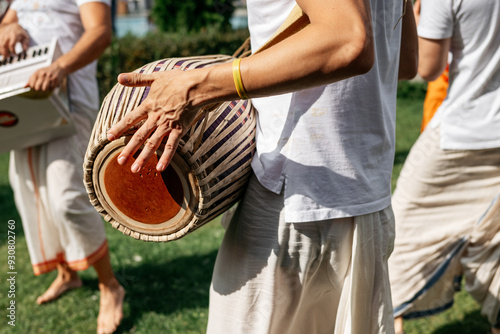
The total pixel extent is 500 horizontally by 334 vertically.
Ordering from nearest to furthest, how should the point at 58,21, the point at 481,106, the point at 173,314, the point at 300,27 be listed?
1. the point at 300,27
2. the point at 481,106
3. the point at 58,21
4. the point at 173,314

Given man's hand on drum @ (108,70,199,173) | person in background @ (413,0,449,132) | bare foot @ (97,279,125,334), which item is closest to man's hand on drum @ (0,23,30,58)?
bare foot @ (97,279,125,334)

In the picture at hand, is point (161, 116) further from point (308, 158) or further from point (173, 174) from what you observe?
point (308, 158)

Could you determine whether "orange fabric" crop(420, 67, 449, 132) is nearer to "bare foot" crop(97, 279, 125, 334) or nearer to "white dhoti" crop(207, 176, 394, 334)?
"white dhoti" crop(207, 176, 394, 334)

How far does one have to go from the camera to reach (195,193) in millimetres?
1567

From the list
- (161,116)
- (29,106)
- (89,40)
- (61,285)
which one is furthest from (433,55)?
(61,285)

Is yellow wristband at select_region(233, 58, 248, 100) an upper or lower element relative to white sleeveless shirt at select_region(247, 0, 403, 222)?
upper

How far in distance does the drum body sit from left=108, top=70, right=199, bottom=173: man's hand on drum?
0.11m

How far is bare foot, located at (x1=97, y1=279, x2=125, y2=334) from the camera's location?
315cm

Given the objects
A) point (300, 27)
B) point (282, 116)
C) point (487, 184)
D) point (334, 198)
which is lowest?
point (487, 184)

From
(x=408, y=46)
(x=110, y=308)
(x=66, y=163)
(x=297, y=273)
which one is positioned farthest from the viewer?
(x=110, y=308)

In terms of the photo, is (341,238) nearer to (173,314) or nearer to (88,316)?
(173,314)

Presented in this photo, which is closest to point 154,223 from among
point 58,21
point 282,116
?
point 282,116

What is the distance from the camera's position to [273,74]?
1.26 meters

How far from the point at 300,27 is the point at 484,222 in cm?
183
